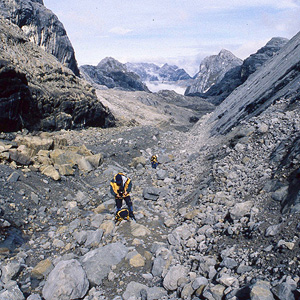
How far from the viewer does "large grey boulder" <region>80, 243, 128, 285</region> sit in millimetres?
5254

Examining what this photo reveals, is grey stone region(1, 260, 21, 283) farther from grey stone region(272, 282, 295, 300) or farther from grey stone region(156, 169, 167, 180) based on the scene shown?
grey stone region(156, 169, 167, 180)

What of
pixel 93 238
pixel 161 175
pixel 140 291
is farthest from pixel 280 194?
pixel 161 175

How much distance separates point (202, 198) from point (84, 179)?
535 centimetres

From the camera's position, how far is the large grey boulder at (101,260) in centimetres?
525

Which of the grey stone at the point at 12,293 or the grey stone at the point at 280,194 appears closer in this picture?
the grey stone at the point at 12,293

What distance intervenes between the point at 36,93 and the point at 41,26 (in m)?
28.2

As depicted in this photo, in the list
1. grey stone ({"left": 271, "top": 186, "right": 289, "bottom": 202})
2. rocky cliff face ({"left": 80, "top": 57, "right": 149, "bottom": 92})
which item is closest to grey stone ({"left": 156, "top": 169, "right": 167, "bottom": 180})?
grey stone ({"left": 271, "top": 186, "right": 289, "bottom": 202})

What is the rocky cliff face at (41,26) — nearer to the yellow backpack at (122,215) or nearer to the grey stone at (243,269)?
the yellow backpack at (122,215)

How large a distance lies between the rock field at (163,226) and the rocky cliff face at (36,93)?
13.5 feet

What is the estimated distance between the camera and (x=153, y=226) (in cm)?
740

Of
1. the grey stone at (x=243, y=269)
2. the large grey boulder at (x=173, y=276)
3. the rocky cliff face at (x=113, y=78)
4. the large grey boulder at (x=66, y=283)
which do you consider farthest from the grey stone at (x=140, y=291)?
the rocky cliff face at (x=113, y=78)

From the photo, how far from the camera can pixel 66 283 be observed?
4840 mm

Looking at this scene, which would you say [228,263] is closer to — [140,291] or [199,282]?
[199,282]

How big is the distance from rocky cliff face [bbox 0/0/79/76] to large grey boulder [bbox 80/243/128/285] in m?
37.4
